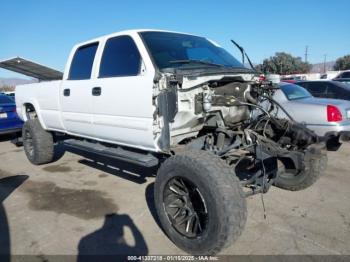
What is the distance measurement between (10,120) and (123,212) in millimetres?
6749

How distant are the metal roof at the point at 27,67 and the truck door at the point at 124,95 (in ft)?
13.4

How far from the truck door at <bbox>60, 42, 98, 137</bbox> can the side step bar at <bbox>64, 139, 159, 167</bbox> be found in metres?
0.18

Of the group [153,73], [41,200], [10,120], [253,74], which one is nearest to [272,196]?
[253,74]

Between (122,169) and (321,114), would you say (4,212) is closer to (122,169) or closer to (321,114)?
(122,169)

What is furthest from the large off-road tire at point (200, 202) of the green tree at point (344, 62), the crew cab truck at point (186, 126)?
the green tree at point (344, 62)

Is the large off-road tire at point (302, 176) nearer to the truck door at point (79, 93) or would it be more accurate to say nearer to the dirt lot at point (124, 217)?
the dirt lot at point (124, 217)

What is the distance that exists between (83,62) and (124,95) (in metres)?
1.54

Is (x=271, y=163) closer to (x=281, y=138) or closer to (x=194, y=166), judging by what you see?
(x=281, y=138)

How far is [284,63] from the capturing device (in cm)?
5766

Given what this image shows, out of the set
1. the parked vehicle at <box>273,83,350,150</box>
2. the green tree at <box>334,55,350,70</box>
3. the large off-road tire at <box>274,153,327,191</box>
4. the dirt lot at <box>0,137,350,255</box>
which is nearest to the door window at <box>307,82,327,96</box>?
the parked vehicle at <box>273,83,350,150</box>

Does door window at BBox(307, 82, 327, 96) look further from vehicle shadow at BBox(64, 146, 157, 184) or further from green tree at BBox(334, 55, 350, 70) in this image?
green tree at BBox(334, 55, 350, 70)

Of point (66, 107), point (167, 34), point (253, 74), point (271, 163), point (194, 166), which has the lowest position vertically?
point (271, 163)

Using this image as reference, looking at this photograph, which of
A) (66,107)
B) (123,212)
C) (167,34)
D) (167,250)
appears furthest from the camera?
(66,107)

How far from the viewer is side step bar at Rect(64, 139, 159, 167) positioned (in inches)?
150
